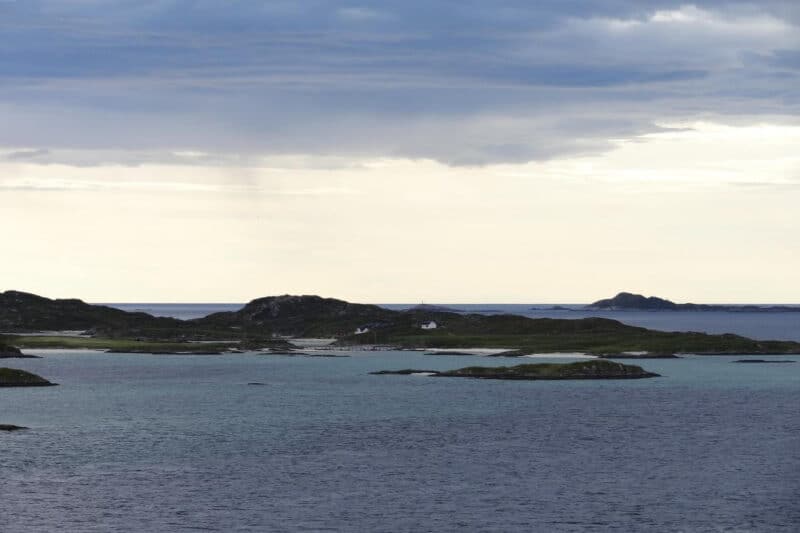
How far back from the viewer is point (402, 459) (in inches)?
3497

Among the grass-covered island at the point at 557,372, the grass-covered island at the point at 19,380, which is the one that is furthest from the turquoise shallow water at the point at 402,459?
the grass-covered island at the point at 557,372

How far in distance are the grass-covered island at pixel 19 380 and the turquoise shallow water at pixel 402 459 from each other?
16.8ft

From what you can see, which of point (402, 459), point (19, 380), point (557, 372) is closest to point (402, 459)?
point (402, 459)

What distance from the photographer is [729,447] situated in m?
96.1

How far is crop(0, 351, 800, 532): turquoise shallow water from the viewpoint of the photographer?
216 ft

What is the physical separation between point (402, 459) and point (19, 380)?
87898 millimetres

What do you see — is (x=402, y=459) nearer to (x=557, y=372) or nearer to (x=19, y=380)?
(x=19, y=380)

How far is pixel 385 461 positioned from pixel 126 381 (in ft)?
311

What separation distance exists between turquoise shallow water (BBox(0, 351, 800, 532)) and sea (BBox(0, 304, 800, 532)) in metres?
0.23

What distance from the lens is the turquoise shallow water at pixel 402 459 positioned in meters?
65.8

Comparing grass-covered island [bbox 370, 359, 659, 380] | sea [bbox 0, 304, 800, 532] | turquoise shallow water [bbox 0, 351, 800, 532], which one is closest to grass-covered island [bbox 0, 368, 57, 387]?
sea [bbox 0, 304, 800, 532]

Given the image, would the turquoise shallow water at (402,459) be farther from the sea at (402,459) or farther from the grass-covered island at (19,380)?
the grass-covered island at (19,380)

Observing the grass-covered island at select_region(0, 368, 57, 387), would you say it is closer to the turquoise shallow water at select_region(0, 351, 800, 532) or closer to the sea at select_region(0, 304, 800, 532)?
the sea at select_region(0, 304, 800, 532)

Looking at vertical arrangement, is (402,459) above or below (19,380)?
below
